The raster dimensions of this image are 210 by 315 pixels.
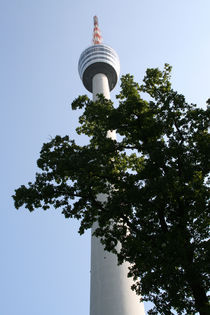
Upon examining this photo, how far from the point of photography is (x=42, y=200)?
12633 millimetres

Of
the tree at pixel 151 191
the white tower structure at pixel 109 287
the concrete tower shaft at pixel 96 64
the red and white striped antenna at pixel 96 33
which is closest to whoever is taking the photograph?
the tree at pixel 151 191

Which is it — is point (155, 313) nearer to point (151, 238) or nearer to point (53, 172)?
point (151, 238)

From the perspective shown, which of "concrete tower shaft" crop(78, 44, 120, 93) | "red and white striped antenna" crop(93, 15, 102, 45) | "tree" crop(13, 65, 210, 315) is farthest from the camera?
"red and white striped antenna" crop(93, 15, 102, 45)

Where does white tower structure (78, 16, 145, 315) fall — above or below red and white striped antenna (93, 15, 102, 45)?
below

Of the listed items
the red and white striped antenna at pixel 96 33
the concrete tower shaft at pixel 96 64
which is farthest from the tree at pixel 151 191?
the red and white striped antenna at pixel 96 33

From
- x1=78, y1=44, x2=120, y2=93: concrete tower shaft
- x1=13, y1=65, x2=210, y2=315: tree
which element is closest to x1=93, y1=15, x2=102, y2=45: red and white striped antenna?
x1=78, y1=44, x2=120, y2=93: concrete tower shaft

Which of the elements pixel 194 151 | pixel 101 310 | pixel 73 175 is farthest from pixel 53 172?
pixel 101 310

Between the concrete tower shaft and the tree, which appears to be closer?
the tree

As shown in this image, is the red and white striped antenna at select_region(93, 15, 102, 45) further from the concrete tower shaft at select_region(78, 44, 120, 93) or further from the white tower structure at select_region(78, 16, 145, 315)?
the white tower structure at select_region(78, 16, 145, 315)

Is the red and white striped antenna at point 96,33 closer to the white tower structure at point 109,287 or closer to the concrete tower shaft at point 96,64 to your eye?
the concrete tower shaft at point 96,64

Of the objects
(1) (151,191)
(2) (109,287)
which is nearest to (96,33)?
(2) (109,287)

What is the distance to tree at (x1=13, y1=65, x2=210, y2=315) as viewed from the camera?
10.4 metres

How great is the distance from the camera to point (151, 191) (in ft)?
34.8

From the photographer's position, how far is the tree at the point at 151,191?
10352 mm
